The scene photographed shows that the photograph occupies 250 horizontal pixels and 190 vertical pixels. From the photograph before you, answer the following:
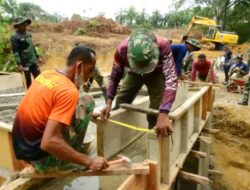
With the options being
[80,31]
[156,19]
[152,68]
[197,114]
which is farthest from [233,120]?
[156,19]

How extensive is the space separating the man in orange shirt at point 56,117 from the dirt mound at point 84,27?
2144cm

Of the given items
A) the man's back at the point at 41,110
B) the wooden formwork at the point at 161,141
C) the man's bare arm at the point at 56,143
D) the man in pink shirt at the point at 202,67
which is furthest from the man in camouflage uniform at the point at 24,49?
the man in pink shirt at the point at 202,67

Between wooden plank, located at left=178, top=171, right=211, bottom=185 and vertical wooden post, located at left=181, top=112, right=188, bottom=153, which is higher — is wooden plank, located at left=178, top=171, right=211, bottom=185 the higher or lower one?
the lower one

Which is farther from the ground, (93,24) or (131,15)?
(131,15)

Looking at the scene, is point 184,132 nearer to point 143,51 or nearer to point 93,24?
point 143,51

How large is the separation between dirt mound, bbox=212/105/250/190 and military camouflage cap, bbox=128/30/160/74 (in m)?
4.80

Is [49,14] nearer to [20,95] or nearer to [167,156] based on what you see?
[20,95]

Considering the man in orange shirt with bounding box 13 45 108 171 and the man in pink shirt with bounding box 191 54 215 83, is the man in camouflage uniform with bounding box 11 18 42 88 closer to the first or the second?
the man in orange shirt with bounding box 13 45 108 171

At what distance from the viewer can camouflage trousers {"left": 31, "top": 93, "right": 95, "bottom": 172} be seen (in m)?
2.37

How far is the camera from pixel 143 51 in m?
3.23

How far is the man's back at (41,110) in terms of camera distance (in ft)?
6.74

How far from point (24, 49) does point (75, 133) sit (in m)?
4.34

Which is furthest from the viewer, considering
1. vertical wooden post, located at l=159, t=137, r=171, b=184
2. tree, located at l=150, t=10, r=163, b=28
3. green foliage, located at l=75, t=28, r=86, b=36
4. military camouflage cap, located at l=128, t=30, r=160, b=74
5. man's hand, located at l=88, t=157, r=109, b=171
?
tree, located at l=150, t=10, r=163, b=28

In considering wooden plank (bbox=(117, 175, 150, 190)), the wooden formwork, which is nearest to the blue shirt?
the wooden formwork
